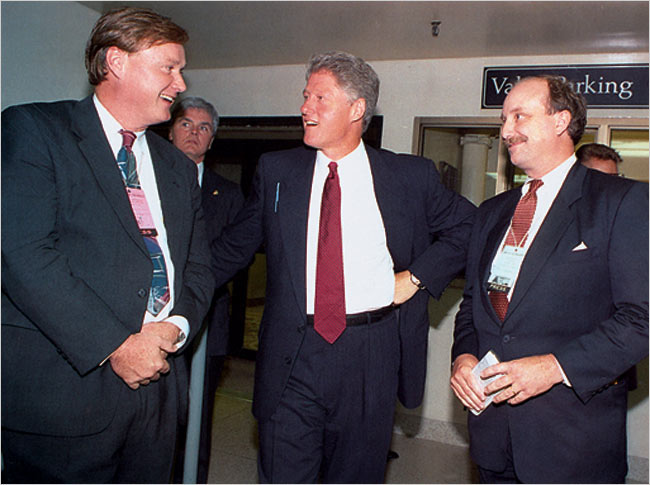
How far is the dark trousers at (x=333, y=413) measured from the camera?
6.45 ft

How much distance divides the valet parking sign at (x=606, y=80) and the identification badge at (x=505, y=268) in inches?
93.4

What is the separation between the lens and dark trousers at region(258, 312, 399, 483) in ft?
6.45

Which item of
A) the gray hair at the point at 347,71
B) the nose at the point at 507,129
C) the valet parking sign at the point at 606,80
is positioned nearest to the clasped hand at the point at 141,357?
the gray hair at the point at 347,71

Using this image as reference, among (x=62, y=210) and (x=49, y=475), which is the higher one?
(x=62, y=210)

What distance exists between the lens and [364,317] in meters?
2.02

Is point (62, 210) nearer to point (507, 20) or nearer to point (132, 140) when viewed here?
point (132, 140)

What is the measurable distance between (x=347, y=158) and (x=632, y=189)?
3.16 feet

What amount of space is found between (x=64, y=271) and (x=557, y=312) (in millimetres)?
1341

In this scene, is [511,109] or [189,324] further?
[511,109]

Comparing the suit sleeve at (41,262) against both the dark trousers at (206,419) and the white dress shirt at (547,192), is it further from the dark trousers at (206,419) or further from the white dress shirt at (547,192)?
the dark trousers at (206,419)

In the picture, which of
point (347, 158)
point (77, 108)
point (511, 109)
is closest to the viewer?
point (77, 108)

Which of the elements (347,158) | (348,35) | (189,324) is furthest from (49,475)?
(348,35)

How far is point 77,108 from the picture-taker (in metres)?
1.62

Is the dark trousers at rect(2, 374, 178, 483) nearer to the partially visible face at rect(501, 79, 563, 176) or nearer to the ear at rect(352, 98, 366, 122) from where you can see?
the ear at rect(352, 98, 366, 122)
